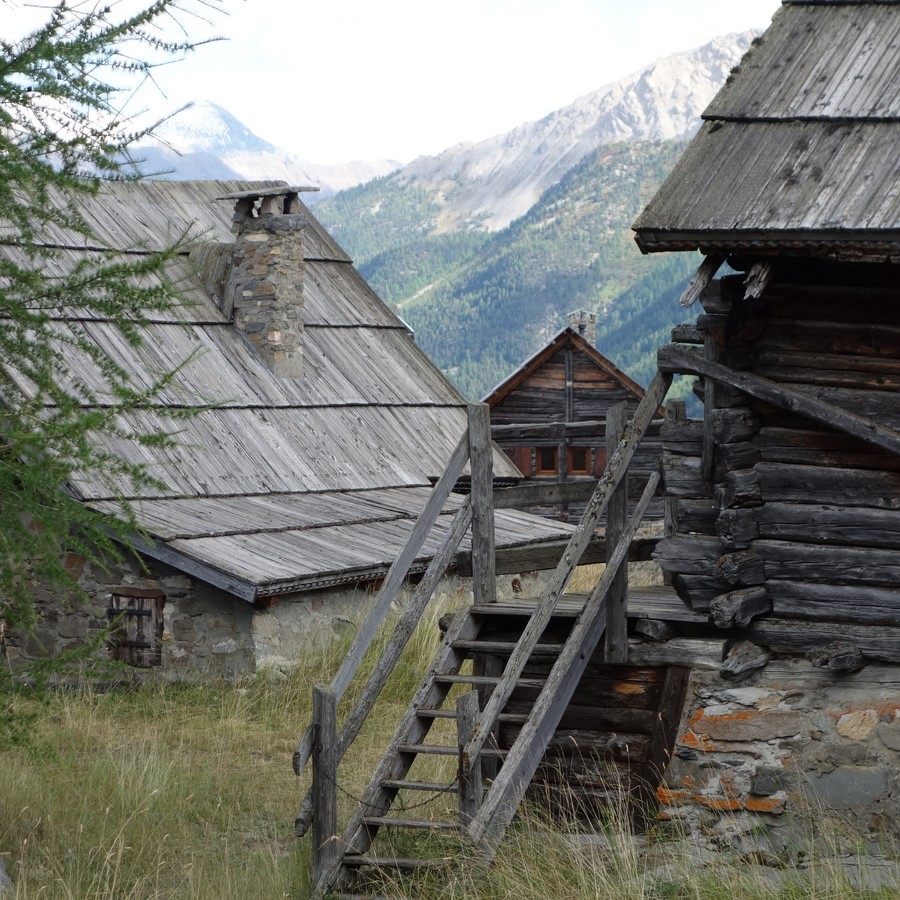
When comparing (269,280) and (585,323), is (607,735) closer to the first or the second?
(269,280)

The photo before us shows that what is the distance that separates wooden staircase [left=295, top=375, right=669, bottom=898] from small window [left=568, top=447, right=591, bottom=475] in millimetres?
18833

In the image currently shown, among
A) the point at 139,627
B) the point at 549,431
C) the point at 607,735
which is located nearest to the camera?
the point at 607,735

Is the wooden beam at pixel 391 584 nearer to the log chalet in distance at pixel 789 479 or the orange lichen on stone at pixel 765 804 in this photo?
the log chalet in distance at pixel 789 479

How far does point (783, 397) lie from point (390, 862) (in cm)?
307

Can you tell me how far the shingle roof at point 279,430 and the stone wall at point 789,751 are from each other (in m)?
5.15

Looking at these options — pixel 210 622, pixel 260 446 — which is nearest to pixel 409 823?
pixel 210 622

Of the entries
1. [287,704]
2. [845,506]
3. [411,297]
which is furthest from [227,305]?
[411,297]

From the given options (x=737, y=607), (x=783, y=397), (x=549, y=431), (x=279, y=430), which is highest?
(x=279, y=430)

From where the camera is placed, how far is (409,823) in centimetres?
699

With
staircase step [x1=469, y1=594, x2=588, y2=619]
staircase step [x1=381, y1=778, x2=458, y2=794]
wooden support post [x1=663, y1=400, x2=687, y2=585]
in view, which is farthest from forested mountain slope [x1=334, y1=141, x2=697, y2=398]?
staircase step [x1=381, y1=778, x2=458, y2=794]

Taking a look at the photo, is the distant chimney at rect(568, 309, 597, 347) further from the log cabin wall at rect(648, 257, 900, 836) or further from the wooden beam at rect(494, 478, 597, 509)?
the log cabin wall at rect(648, 257, 900, 836)

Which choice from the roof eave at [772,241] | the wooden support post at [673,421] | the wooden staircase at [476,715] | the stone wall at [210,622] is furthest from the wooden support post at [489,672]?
the stone wall at [210,622]

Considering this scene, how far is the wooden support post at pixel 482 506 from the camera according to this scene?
8.21m

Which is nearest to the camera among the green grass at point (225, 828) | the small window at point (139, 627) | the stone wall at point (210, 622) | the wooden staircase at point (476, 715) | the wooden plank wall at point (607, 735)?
the green grass at point (225, 828)
